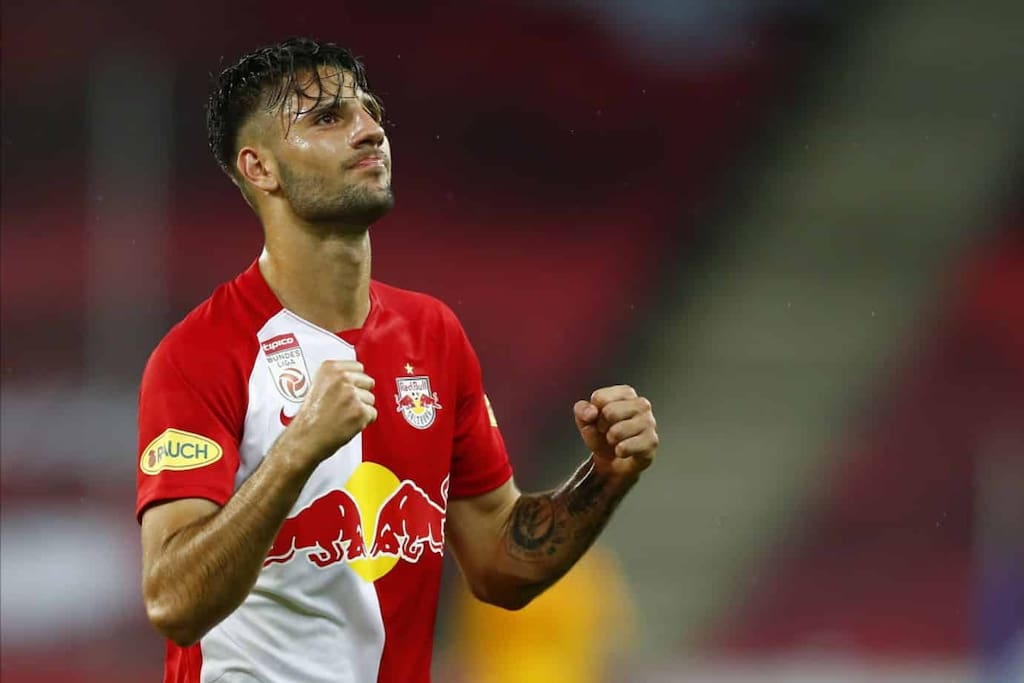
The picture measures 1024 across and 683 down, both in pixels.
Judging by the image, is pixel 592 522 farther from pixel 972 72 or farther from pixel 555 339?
pixel 972 72

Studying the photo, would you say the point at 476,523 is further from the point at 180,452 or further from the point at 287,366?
the point at 180,452

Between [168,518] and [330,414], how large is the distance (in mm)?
325

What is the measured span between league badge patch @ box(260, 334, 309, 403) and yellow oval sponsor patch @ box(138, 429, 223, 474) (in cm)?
17

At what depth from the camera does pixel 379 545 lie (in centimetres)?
247

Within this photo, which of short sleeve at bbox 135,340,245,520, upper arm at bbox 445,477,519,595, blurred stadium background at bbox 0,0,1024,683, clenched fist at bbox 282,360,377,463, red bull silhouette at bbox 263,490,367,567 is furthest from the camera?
blurred stadium background at bbox 0,0,1024,683

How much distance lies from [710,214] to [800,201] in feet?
1.60

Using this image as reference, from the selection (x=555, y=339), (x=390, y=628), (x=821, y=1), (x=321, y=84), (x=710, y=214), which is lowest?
(x=390, y=628)

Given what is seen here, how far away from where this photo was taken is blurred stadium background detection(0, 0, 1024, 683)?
19.5ft

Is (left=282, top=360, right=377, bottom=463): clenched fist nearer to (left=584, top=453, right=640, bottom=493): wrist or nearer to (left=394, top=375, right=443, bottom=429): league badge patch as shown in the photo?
(left=394, top=375, right=443, bottom=429): league badge patch

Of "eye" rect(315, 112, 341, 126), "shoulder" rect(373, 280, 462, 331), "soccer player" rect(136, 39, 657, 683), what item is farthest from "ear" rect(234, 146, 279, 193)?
"shoulder" rect(373, 280, 462, 331)

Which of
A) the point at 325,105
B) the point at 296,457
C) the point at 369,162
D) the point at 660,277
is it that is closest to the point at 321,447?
the point at 296,457

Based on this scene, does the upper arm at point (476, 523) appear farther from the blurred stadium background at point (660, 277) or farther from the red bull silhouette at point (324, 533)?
the blurred stadium background at point (660, 277)

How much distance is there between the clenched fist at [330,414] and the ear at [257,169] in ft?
1.65

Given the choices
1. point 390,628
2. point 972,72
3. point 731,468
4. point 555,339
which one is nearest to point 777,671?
point 731,468
